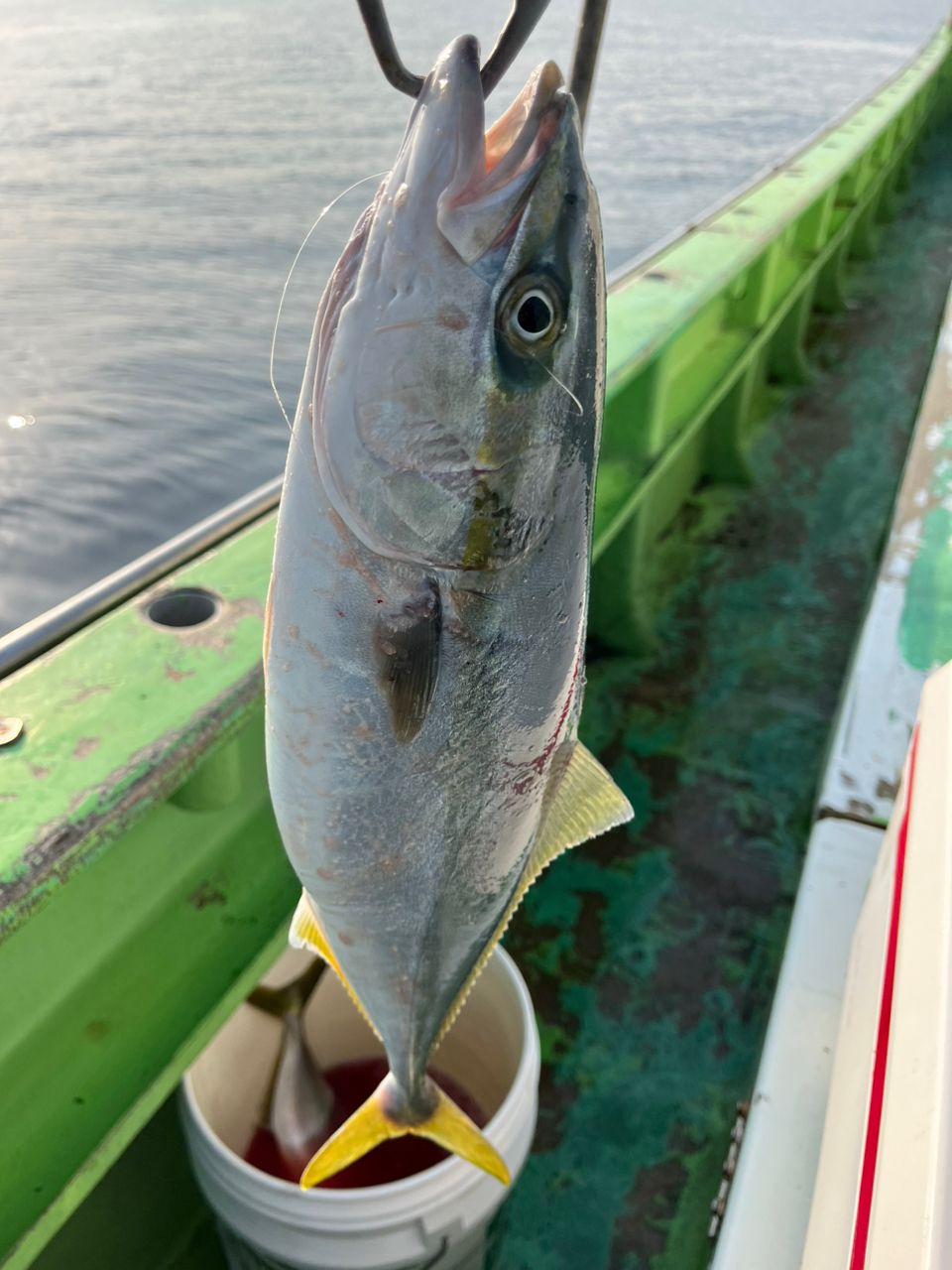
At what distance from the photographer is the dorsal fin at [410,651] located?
97 centimetres

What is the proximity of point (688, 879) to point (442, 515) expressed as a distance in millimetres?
2086

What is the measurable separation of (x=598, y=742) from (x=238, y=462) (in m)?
3.46

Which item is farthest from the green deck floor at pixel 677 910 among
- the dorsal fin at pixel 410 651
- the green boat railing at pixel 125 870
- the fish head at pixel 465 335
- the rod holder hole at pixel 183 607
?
the fish head at pixel 465 335

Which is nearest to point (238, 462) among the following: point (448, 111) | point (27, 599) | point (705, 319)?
point (27, 599)

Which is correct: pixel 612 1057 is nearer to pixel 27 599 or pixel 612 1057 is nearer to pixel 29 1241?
pixel 29 1241

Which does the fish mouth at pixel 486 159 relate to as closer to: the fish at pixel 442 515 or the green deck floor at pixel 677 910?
the fish at pixel 442 515

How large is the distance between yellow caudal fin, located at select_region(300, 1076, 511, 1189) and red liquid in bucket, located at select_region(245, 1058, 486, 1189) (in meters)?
0.58

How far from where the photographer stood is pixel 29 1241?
1284 millimetres

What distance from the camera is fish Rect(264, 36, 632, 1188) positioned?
86 cm

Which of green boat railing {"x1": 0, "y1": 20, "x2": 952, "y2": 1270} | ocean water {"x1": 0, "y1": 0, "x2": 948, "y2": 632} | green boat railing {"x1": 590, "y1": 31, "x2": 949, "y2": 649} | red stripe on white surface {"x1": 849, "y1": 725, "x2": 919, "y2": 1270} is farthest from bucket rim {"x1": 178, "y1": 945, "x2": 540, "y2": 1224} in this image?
ocean water {"x1": 0, "y1": 0, "x2": 948, "y2": 632}

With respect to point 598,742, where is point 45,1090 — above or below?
above

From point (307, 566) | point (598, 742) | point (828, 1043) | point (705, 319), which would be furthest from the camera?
point (705, 319)

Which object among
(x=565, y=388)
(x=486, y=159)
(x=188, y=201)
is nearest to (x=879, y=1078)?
(x=565, y=388)

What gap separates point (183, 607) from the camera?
1.55 metres
